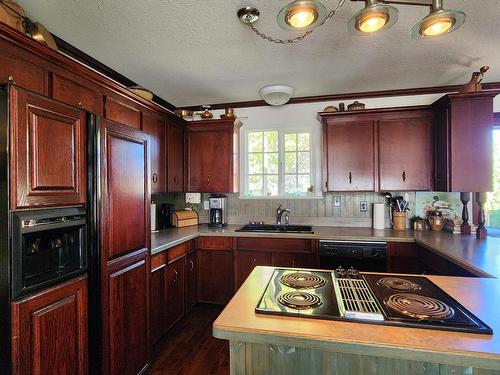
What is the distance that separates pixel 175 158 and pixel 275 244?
1.54 metres

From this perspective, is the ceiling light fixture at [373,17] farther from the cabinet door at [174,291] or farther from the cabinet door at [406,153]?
the cabinet door at [174,291]

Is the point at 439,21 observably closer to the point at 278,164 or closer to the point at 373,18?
the point at 373,18

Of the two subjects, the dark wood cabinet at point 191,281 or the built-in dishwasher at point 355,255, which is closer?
the built-in dishwasher at point 355,255

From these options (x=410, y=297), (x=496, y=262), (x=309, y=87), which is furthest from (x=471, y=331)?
(x=309, y=87)

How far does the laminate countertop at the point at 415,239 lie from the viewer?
5.95ft

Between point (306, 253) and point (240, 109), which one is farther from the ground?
point (240, 109)

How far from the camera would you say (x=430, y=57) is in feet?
7.90

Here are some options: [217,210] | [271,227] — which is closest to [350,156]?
[271,227]

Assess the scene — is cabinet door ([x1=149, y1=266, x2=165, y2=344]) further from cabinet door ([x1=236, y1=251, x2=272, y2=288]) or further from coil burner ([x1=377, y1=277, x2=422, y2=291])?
coil burner ([x1=377, y1=277, x2=422, y2=291])

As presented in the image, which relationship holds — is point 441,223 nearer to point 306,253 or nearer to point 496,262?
point 496,262

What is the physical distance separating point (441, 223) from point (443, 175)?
23.5 inches

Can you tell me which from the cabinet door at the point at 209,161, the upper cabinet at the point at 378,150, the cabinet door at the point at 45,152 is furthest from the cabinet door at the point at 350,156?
the cabinet door at the point at 45,152

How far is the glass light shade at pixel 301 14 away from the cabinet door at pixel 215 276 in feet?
7.81

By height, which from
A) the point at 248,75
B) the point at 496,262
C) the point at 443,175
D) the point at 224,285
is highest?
the point at 248,75
